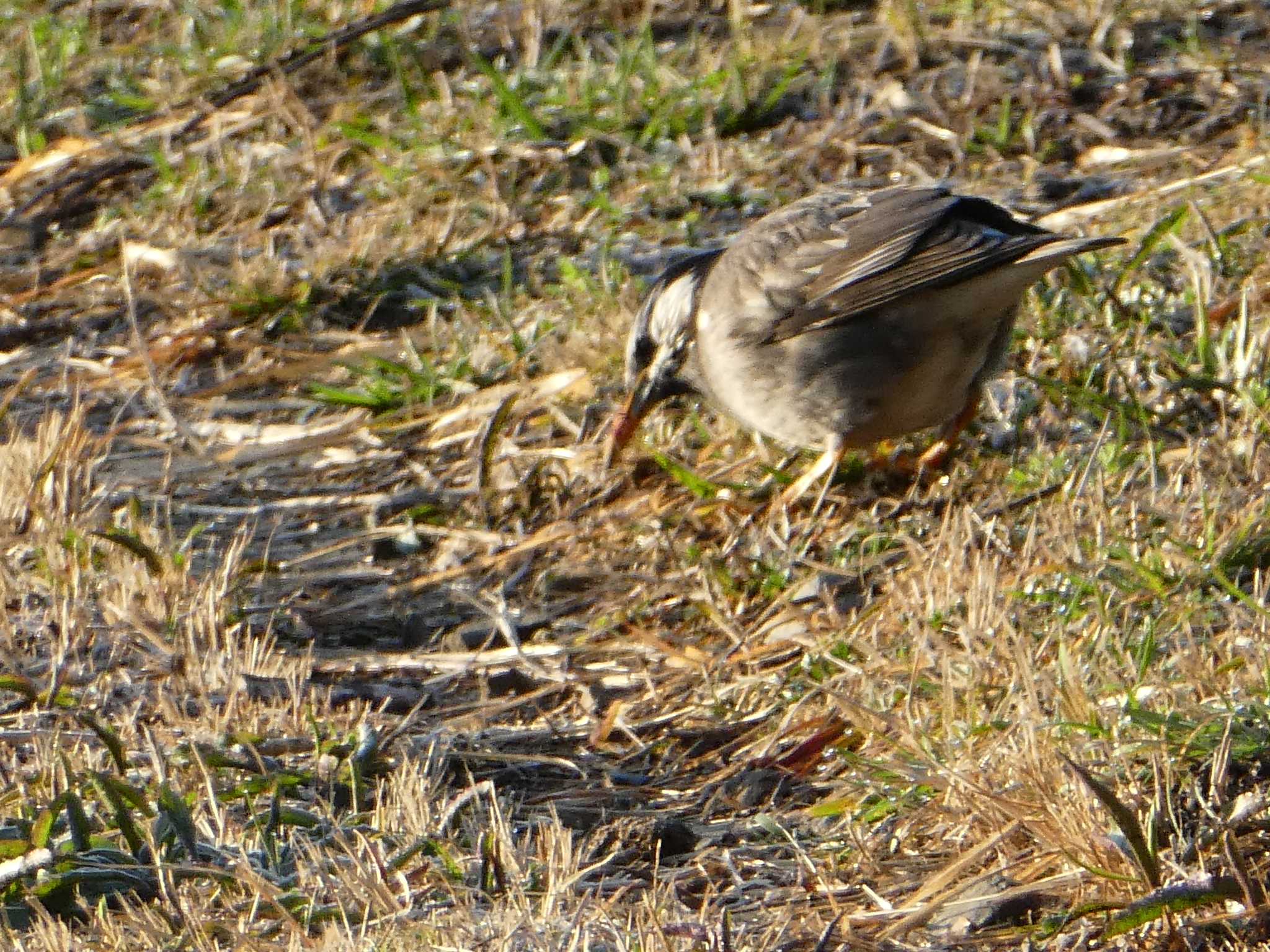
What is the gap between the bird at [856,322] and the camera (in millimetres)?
5199

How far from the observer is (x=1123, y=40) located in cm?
751

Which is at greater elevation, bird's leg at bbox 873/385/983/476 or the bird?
the bird

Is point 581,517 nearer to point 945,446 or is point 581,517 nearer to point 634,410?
point 634,410


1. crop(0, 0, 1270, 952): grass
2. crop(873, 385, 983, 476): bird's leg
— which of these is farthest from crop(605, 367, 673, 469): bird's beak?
crop(873, 385, 983, 476): bird's leg

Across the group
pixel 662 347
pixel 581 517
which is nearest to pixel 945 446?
pixel 662 347

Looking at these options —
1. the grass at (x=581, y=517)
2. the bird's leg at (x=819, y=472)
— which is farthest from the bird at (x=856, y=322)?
the grass at (x=581, y=517)

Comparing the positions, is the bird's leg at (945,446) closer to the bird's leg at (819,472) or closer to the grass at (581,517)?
the grass at (581,517)

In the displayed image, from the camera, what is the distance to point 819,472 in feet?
17.6

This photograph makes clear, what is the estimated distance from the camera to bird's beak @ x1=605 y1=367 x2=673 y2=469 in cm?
568

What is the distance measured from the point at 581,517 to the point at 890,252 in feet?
4.28

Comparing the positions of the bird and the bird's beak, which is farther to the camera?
the bird's beak

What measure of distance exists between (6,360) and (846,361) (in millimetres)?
3559

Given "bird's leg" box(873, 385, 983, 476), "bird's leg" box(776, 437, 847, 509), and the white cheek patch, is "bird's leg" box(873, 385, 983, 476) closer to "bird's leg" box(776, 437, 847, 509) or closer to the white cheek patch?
"bird's leg" box(776, 437, 847, 509)

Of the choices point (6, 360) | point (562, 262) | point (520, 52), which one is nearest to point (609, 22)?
point (520, 52)
